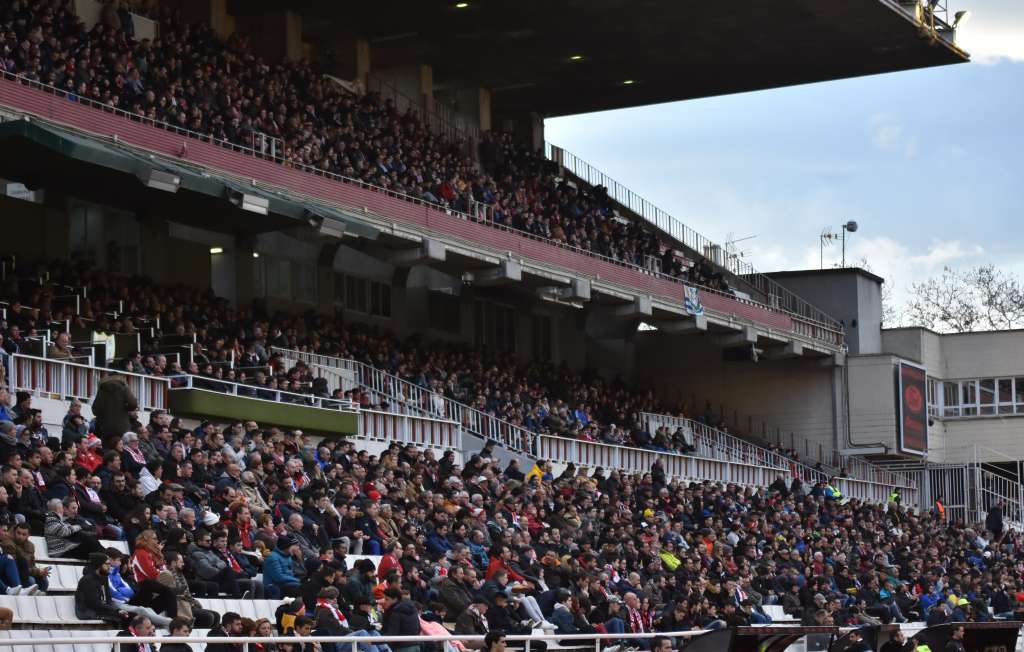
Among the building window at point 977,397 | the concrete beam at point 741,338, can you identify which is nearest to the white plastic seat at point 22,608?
the concrete beam at point 741,338

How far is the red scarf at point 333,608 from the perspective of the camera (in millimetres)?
15892

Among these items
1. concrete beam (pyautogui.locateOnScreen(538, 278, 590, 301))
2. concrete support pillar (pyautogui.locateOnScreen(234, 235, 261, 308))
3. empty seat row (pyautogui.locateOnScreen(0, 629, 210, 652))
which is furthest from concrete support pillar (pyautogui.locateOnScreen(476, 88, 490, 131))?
empty seat row (pyautogui.locateOnScreen(0, 629, 210, 652))

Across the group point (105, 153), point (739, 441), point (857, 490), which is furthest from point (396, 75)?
point (105, 153)

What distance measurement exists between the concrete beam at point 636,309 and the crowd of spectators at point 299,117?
1.33 m

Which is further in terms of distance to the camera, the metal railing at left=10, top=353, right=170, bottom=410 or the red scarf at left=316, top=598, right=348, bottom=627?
the metal railing at left=10, top=353, right=170, bottom=410

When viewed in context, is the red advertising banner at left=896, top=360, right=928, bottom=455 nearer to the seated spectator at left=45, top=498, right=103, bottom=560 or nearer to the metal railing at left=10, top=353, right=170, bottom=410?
the metal railing at left=10, top=353, right=170, bottom=410

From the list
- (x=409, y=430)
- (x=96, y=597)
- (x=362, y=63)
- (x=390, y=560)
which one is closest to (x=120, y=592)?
(x=96, y=597)

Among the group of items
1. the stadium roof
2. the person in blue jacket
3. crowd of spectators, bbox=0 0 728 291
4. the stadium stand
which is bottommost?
the person in blue jacket

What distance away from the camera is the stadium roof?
1604 inches

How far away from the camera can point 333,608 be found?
53.2 feet

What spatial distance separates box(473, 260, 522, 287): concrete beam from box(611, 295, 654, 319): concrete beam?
490cm

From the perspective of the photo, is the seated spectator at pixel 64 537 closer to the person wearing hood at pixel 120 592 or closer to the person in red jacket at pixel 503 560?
the person wearing hood at pixel 120 592

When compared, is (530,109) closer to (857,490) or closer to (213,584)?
(857,490)

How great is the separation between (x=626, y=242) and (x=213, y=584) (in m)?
28.0
